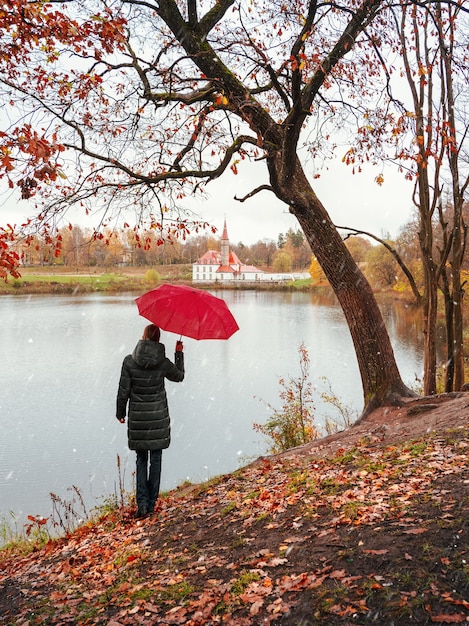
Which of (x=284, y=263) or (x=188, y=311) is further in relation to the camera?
(x=284, y=263)

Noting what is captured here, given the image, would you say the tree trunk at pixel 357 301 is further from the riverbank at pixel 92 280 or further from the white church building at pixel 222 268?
the white church building at pixel 222 268

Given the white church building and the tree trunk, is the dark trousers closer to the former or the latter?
the tree trunk

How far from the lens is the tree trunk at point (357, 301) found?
7.37 meters

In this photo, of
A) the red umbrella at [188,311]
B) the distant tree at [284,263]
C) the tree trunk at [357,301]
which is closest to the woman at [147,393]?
the red umbrella at [188,311]

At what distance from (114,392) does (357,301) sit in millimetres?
13963

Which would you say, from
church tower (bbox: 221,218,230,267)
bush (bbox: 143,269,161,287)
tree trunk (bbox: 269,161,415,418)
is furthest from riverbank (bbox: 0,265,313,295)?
tree trunk (bbox: 269,161,415,418)

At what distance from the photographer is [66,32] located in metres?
5.65

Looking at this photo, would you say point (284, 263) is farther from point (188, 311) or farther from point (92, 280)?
point (188, 311)

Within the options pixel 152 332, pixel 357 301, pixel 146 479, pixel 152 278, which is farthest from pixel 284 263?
pixel 152 332

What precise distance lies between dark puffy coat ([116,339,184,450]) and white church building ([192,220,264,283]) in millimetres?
71796

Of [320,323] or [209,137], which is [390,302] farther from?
[209,137]

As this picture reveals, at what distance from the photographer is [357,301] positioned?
7484 mm

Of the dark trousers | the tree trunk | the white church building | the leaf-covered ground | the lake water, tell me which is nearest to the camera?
the leaf-covered ground

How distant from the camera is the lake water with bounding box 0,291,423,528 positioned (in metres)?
12.5
